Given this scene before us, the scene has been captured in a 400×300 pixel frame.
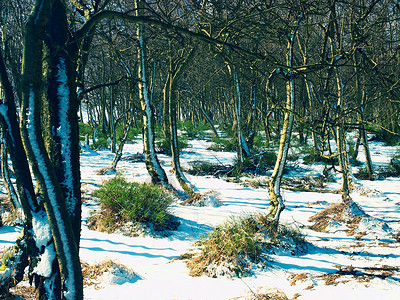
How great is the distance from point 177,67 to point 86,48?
16.6 ft

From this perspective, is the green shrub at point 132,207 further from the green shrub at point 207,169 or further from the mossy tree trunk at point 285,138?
the green shrub at point 207,169

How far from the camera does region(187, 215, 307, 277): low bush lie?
3.61 meters

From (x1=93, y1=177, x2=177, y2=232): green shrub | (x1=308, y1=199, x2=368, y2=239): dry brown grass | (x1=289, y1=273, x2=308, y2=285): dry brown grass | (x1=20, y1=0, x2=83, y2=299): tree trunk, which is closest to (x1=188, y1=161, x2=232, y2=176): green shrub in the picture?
(x1=308, y1=199, x2=368, y2=239): dry brown grass

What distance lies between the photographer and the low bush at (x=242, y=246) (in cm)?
361

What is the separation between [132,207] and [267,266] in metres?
2.37

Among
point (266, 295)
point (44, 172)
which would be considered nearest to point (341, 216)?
point (266, 295)

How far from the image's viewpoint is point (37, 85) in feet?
6.16

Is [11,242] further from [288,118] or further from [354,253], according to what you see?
[354,253]

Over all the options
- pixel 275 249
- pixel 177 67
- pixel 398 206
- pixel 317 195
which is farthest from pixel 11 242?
pixel 398 206

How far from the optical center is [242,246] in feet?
12.5

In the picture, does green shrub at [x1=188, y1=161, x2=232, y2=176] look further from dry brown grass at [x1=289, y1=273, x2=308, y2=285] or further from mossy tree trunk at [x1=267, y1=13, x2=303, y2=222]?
dry brown grass at [x1=289, y1=273, x2=308, y2=285]

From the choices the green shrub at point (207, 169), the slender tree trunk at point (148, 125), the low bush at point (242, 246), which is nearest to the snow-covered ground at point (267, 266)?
the low bush at point (242, 246)

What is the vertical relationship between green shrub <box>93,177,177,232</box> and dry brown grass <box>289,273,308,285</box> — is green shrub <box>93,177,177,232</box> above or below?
above

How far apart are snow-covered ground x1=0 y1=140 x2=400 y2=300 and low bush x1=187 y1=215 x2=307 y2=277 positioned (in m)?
0.14
